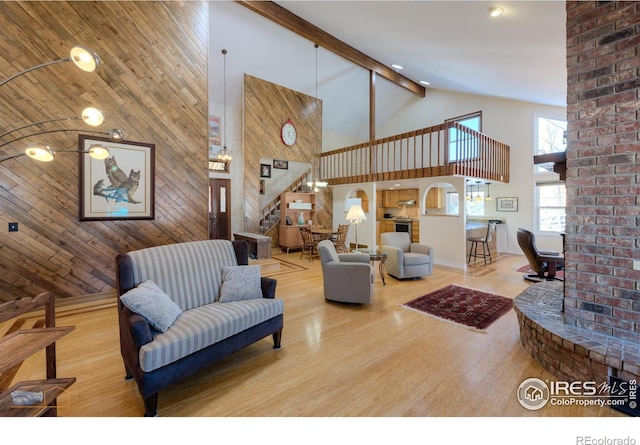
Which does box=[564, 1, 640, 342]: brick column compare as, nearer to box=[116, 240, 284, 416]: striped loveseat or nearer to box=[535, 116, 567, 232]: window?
box=[116, 240, 284, 416]: striped loveseat

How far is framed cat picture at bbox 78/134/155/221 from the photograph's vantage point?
12.3ft

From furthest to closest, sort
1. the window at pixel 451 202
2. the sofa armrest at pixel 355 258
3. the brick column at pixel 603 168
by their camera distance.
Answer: the window at pixel 451 202
the sofa armrest at pixel 355 258
the brick column at pixel 603 168

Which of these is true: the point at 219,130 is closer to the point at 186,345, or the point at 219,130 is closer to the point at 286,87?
the point at 286,87

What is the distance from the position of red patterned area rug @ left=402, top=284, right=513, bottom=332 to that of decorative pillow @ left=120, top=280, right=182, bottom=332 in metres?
2.87

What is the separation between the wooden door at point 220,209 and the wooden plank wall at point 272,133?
529 mm

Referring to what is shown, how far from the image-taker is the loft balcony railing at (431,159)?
6148 mm

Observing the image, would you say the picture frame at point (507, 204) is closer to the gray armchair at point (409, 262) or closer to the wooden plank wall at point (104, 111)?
the gray armchair at point (409, 262)

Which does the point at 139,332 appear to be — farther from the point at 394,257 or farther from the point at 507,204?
the point at 507,204

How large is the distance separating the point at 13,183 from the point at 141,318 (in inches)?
124

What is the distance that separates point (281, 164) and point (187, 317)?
7.19m

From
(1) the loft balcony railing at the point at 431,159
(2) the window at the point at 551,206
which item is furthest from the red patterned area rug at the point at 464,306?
(2) the window at the point at 551,206

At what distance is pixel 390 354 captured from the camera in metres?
2.51

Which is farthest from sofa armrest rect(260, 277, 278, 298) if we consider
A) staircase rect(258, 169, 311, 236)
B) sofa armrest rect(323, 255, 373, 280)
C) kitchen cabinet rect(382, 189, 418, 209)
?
kitchen cabinet rect(382, 189, 418, 209)

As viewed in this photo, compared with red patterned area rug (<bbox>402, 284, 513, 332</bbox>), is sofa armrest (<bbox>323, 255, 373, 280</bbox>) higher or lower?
higher
